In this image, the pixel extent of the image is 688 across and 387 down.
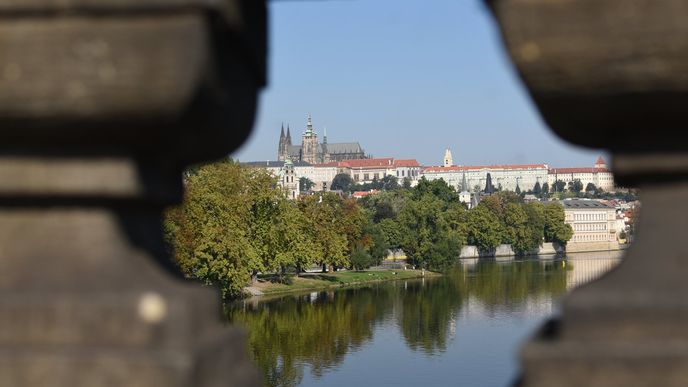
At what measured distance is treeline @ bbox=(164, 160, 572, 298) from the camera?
37.9 meters

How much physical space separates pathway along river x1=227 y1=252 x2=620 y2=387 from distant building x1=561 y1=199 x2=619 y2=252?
2611 inches

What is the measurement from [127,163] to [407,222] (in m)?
74.5

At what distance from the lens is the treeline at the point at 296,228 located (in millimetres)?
37938

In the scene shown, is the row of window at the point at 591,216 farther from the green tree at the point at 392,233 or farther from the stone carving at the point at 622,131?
the stone carving at the point at 622,131

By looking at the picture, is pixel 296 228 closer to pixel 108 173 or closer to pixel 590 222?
pixel 108 173

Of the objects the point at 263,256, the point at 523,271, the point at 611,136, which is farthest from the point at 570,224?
the point at 611,136

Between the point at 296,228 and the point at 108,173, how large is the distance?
48.9 metres

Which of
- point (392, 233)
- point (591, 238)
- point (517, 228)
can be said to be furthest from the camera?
point (591, 238)

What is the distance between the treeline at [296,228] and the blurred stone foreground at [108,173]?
97.4ft

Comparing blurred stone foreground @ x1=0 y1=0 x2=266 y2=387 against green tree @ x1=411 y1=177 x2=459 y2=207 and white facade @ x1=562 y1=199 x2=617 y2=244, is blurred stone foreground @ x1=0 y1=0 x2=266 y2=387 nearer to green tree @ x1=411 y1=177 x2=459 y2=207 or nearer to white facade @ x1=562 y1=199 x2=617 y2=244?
green tree @ x1=411 y1=177 x2=459 y2=207

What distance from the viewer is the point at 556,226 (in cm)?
11731

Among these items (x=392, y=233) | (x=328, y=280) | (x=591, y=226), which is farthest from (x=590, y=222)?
(x=328, y=280)

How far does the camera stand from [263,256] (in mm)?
47844

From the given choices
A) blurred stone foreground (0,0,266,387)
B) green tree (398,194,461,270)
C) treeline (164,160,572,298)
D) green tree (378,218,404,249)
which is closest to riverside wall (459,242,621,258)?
treeline (164,160,572,298)
